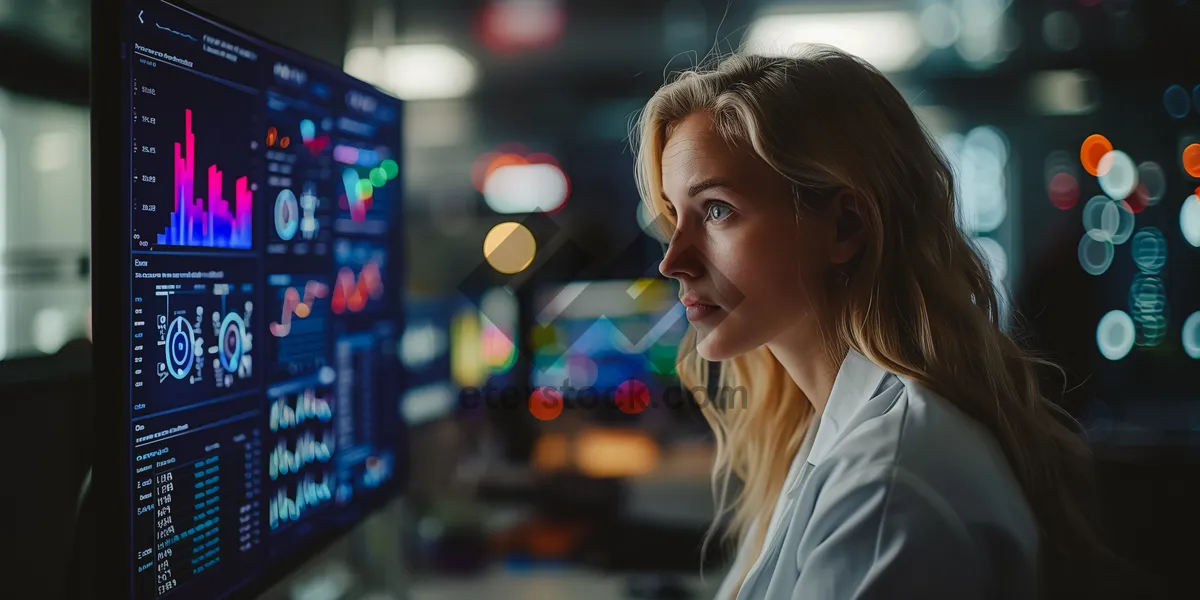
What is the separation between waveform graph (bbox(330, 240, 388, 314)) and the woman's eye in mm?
617

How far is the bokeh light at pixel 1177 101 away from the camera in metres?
2.30

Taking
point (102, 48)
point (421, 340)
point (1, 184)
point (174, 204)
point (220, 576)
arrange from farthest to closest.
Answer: point (421, 340) < point (1, 184) < point (220, 576) < point (174, 204) < point (102, 48)

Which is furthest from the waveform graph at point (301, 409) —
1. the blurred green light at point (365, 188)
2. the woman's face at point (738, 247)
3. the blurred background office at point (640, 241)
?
the blurred background office at point (640, 241)

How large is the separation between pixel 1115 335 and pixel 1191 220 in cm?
41

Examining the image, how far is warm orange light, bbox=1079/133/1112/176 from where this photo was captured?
2307 millimetres

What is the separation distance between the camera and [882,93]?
107 cm

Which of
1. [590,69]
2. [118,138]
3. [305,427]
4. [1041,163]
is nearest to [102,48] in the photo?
[118,138]

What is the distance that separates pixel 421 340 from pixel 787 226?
53.9 inches

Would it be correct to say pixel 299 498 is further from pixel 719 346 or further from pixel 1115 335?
pixel 1115 335

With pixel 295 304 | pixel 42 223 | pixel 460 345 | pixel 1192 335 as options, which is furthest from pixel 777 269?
pixel 1192 335

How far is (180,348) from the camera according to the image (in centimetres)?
89

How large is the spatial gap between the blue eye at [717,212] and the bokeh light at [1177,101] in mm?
1951

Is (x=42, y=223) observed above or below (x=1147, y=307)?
above

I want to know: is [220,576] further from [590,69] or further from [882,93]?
[590,69]
